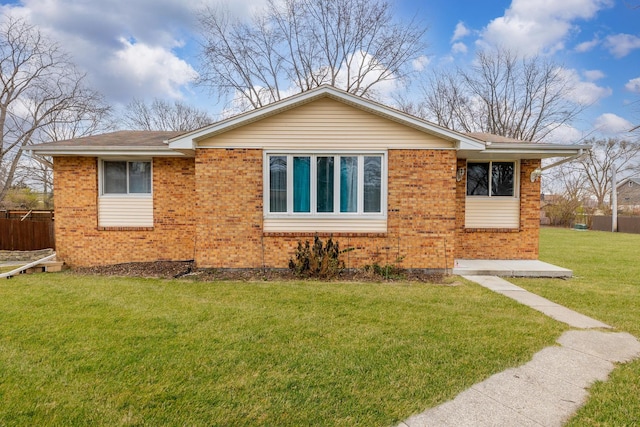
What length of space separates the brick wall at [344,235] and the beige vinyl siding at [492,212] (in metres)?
1.87

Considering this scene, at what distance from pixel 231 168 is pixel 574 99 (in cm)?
2880

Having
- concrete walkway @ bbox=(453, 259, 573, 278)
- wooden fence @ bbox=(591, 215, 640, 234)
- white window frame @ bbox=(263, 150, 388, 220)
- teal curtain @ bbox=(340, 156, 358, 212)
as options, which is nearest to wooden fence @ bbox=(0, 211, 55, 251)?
white window frame @ bbox=(263, 150, 388, 220)

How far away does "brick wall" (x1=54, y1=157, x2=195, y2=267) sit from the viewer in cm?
866

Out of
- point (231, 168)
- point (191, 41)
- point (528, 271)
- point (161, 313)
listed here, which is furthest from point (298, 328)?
point (191, 41)

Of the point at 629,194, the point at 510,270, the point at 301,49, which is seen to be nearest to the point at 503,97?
the point at 301,49

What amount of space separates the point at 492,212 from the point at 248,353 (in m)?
8.02

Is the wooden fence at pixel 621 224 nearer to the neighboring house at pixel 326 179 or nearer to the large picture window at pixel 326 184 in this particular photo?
the neighboring house at pixel 326 179

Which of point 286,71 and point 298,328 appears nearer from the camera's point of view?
point 298,328

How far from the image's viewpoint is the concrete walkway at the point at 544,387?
249 centimetres

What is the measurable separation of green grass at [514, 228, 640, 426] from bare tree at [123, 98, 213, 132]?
27036mm

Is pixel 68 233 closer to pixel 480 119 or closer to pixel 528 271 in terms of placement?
pixel 528 271

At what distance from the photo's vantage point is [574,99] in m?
25.3

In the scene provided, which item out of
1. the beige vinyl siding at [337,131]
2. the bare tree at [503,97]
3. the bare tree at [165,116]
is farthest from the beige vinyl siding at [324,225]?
the bare tree at [165,116]

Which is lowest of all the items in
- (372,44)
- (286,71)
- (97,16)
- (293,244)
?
(293,244)
